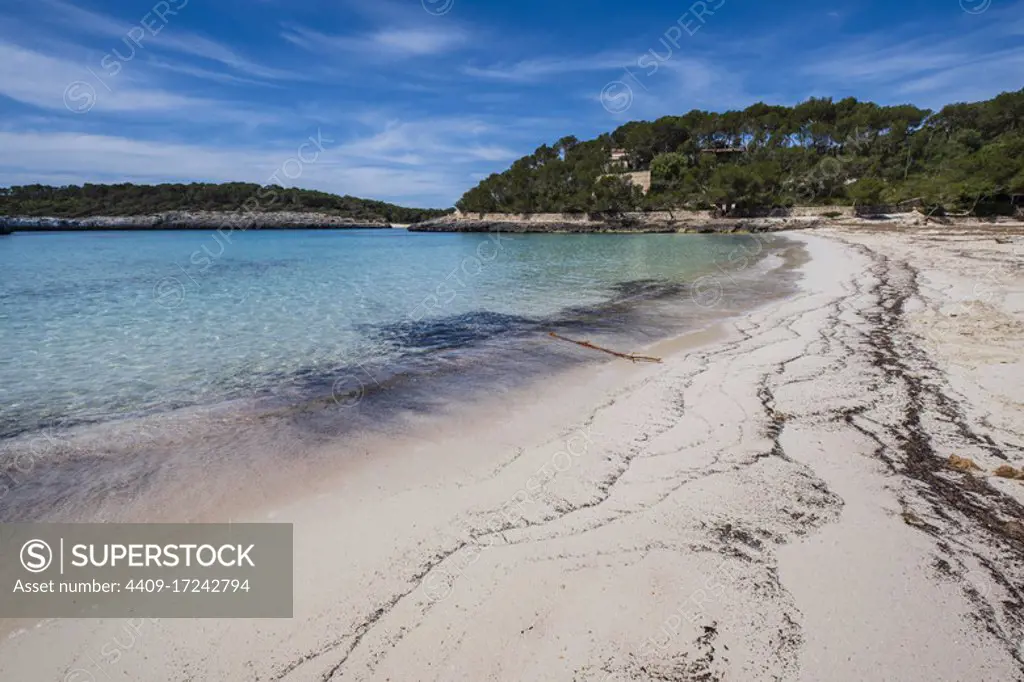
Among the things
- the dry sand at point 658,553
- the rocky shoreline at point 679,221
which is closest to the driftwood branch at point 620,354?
the dry sand at point 658,553

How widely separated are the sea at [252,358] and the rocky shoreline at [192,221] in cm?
15860

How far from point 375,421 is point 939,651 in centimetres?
614

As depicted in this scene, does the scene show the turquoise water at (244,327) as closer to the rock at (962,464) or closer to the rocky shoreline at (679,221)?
the rock at (962,464)

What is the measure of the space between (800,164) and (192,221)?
6907 inches

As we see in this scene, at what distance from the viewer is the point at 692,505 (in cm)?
430

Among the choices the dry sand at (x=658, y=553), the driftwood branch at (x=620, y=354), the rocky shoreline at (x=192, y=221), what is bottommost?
the driftwood branch at (x=620, y=354)

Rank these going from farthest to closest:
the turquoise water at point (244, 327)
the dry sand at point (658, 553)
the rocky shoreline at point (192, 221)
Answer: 1. the rocky shoreline at point (192, 221)
2. the turquoise water at point (244, 327)
3. the dry sand at point (658, 553)

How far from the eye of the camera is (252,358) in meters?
10.2

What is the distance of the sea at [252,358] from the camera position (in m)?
5.93

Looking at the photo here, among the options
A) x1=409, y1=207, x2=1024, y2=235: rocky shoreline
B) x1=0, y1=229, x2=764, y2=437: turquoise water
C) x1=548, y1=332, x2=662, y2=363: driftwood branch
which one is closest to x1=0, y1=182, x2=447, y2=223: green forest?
x1=409, y1=207, x2=1024, y2=235: rocky shoreline

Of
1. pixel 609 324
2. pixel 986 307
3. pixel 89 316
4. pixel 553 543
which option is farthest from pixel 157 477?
pixel 986 307

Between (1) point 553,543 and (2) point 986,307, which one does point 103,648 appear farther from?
(2) point 986,307


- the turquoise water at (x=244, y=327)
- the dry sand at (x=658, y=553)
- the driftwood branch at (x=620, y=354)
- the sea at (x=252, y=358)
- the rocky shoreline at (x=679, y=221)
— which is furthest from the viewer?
the rocky shoreline at (x=679, y=221)

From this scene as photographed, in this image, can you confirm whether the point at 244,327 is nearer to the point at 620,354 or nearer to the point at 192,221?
the point at 620,354
